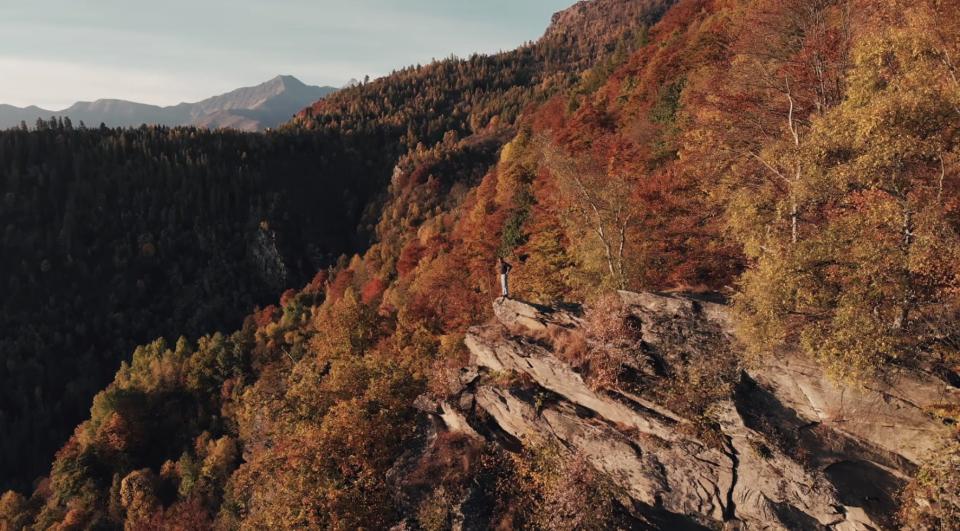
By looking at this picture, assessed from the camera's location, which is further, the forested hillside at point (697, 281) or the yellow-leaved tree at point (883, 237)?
the forested hillside at point (697, 281)

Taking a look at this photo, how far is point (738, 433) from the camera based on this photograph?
18.6m

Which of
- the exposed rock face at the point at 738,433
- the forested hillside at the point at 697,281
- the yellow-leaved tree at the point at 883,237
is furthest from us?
the exposed rock face at the point at 738,433

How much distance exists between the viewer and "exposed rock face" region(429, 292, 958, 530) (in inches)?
648

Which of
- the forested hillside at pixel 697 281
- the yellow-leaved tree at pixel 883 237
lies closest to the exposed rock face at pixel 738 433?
the forested hillside at pixel 697 281

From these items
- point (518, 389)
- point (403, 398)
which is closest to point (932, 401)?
point (518, 389)

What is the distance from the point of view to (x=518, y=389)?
24656 mm

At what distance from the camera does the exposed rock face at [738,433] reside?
54.0ft

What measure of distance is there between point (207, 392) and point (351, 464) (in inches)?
3282

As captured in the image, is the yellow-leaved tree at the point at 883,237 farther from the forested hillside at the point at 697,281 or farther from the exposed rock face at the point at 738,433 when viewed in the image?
the exposed rock face at the point at 738,433

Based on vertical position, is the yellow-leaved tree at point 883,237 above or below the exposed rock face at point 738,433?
above

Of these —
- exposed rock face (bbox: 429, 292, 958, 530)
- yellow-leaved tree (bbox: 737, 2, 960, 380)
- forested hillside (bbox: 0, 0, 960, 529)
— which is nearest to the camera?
yellow-leaved tree (bbox: 737, 2, 960, 380)

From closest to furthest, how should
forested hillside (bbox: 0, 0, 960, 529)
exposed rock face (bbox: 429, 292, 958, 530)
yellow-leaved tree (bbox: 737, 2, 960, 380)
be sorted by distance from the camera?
yellow-leaved tree (bbox: 737, 2, 960, 380)
forested hillside (bbox: 0, 0, 960, 529)
exposed rock face (bbox: 429, 292, 958, 530)

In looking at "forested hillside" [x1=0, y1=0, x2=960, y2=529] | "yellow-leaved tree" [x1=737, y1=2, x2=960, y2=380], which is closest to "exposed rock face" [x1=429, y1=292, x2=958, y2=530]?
"forested hillside" [x1=0, y1=0, x2=960, y2=529]

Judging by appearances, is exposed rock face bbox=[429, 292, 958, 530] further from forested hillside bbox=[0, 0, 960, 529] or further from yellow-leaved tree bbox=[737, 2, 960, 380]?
yellow-leaved tree bbox=[737, 2, 960, 380]
